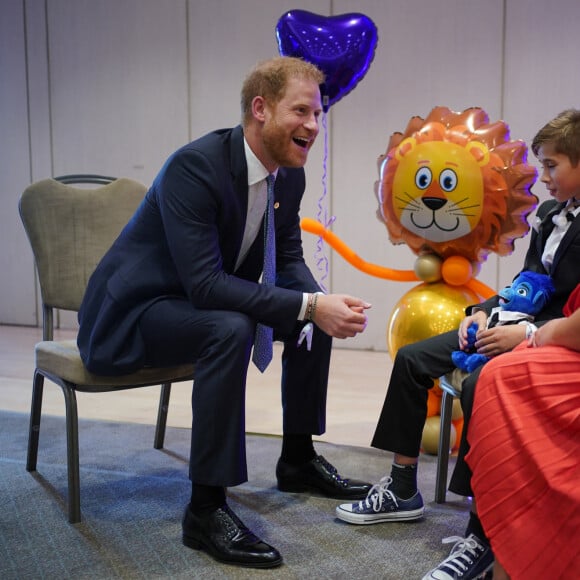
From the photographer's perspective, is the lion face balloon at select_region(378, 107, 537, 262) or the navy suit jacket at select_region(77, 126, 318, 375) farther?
the lion face balloon at select_region(378, 107, 537, 262)

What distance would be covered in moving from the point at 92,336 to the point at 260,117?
71 centimetres

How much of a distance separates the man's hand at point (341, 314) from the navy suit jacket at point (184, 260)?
63mm

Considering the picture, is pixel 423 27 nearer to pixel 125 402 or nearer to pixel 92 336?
pixel 125 402

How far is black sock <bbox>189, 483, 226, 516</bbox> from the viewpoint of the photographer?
189 cm

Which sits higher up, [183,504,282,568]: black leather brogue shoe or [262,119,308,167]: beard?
[262,119,308,167]: beard

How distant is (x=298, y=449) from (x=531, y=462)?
0.92 m

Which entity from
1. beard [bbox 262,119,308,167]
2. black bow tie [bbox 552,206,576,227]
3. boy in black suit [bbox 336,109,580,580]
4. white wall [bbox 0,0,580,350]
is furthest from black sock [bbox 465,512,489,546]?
white wall [bbox 0,0,580,350]

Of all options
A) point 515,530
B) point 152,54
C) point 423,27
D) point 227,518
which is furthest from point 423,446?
point 152,54

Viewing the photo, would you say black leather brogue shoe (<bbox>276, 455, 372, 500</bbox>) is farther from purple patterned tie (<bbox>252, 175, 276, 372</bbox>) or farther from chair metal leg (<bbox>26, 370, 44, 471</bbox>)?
chair metal leg (<bbox>26, 370, 44, 471</bbox>)

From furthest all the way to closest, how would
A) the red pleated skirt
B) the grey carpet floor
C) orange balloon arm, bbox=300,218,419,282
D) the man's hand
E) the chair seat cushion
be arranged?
orange balloon arm, bbox=300,218,419,282 < the chair seat cushion < the man's hand < the grey carpet floor < the red pleated skirt

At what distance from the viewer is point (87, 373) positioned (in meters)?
2.02

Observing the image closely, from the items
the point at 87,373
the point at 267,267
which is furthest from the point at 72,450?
the point at 267,267

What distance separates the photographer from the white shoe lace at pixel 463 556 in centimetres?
171

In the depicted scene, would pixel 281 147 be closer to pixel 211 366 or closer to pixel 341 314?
pixel 341 314
